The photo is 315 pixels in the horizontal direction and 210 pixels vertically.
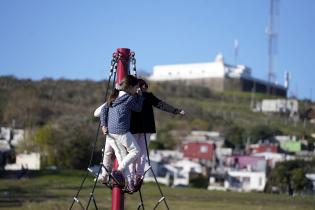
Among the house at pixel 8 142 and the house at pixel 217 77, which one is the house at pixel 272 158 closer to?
the house at pixel 8 142

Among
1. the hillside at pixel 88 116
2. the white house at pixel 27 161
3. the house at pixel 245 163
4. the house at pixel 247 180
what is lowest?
the house at pixel 247 180

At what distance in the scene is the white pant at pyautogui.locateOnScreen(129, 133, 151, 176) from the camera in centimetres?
818

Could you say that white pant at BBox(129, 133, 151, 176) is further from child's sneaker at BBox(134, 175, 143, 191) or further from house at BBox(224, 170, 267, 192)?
house at BBox(224, 170, 267, 192)

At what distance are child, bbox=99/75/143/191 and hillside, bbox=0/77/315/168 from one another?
1697 inches

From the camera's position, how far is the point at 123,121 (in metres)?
8.04

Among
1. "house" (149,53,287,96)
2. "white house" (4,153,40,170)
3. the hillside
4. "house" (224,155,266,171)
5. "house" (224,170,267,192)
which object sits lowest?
"house" (224,170,267,192)

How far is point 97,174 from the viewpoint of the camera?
8219 millimetres

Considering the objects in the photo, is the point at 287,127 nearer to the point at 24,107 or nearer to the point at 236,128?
the point at 236,128

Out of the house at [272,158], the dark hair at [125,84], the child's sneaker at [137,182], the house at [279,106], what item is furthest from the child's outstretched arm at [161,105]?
the house at [279,106]

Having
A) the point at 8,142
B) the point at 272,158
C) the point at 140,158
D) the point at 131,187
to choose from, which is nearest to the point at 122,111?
the point at 140,158

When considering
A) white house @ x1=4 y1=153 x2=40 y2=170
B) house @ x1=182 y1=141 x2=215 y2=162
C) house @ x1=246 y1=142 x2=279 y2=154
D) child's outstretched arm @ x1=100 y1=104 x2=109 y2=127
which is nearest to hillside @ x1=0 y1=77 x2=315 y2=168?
white house @ x1=4 y1=153 x2=40 y2=170

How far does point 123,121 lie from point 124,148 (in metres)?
0.31

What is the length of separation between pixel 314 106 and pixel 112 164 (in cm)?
11749

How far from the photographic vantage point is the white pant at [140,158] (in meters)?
8.18
